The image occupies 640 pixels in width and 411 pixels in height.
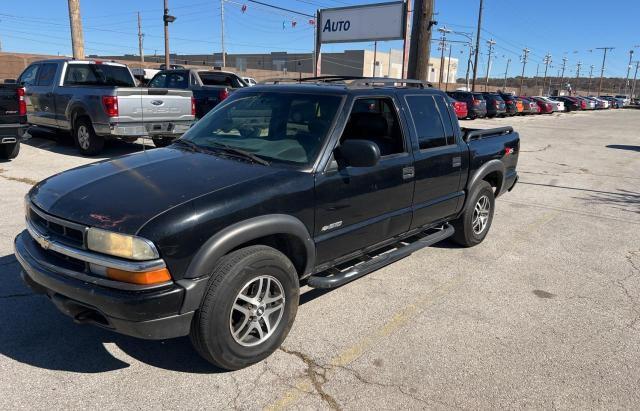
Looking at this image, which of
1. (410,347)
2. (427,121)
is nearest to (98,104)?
(427,121)

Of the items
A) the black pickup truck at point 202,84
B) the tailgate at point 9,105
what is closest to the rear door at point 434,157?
the tailgate at point 9,105

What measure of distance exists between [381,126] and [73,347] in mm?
2913

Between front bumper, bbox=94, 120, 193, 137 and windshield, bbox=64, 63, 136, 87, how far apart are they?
1.84 m

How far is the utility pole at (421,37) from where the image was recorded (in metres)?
10.1

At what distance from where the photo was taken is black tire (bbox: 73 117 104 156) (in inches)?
400

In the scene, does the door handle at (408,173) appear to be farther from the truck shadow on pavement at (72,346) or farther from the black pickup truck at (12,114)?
the black pickup truck at (12,114)

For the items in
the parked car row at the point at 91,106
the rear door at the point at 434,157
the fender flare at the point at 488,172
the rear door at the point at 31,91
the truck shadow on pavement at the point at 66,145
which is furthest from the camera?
the rear door at the point at 31,91

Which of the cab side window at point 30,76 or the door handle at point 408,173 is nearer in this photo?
the door handle at point 408,173

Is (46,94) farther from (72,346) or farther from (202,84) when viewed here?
(72,346)

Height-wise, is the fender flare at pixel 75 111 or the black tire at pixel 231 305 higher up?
the fender flare at pixel 75 111

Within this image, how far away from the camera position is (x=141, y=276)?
8.73ft

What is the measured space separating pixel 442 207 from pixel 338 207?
1.62m

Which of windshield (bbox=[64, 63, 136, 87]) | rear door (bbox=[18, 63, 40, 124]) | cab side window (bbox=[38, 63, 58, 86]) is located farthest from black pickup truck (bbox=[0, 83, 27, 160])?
rear door (bbox=[18, 63, 40, 124])

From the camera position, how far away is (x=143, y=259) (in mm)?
2664
